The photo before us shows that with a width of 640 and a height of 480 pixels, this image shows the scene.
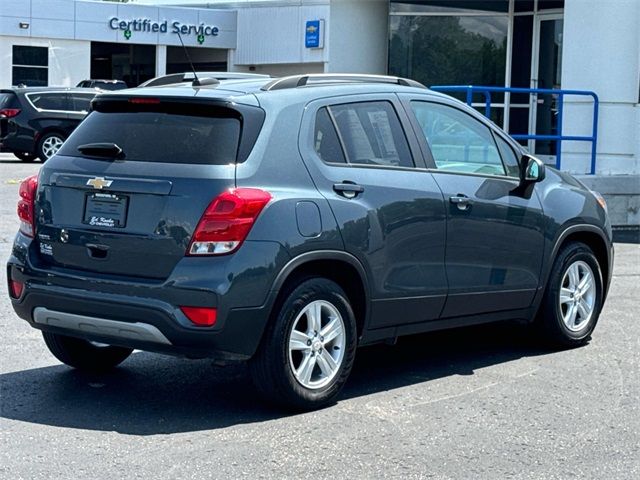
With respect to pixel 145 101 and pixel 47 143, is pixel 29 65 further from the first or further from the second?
pixel 145 101

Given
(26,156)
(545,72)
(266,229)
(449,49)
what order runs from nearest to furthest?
(266,229) → (545,72) → (26,156) → (449,49)

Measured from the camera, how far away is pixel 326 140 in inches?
252

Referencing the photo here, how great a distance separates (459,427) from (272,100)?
6.72 feet

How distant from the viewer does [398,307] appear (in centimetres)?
670

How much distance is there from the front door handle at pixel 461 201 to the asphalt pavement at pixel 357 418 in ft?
3.57

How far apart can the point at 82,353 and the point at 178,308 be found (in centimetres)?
149

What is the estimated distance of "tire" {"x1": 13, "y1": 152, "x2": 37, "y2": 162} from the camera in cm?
2645

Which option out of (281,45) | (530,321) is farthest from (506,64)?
(530,321)

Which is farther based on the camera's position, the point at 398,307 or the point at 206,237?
the point at 398,307

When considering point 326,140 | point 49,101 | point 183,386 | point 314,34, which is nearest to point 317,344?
point 183,386

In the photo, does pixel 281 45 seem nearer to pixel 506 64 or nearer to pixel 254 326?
pixel 506 64

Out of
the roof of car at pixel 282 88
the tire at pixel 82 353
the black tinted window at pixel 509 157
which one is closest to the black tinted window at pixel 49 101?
the tire at pixel 82 353

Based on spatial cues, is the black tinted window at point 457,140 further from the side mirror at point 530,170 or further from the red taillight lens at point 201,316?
the red taillight lens at point 201,316

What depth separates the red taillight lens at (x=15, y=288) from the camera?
6.38 m
